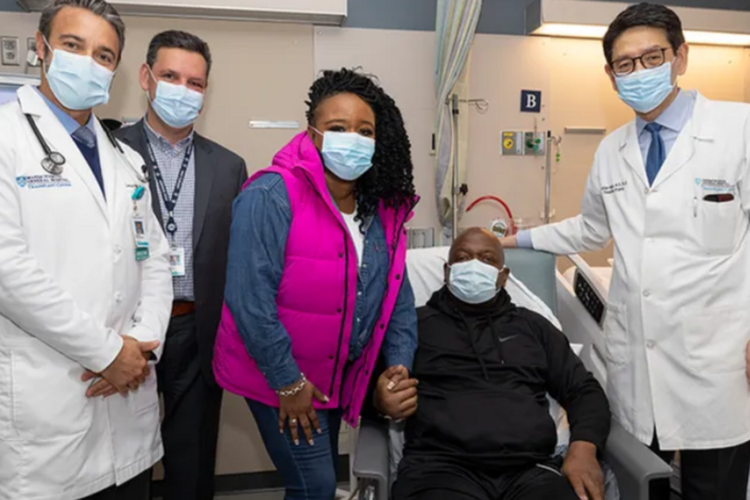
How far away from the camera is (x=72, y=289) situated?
A: 4.21 ft

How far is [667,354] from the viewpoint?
160 centimetres

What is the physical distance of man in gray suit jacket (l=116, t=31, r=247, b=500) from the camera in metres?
1.79

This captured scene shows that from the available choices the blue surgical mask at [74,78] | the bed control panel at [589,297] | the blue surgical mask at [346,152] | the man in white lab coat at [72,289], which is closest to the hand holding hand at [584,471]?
the bed control panel at [589,297]

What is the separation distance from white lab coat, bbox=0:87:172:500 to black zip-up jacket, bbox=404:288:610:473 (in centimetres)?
88

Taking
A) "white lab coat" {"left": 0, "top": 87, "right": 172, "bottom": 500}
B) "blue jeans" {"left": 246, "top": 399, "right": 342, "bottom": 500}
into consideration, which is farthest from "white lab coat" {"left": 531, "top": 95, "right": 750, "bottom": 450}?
"white lab coat" {"left": 0, "top": 87, "right": 172, "bottom": 500}

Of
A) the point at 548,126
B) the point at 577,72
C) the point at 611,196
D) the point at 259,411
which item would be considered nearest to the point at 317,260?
the point at 259,411

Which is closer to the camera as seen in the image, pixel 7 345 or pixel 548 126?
pixel 7 345

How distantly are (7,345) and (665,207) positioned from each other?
5.68 feet

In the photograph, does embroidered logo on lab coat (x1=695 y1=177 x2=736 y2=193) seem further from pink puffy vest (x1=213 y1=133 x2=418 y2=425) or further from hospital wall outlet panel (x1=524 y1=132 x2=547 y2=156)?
hospital wall outlet panel (x1=524 y1=132 x2=547 y2=156)

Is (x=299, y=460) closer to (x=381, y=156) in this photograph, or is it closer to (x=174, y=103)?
(x=381, y=156)

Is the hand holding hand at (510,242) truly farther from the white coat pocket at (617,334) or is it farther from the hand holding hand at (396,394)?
the hand holding hand at (396,394)

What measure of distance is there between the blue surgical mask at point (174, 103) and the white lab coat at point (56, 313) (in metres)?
0.44

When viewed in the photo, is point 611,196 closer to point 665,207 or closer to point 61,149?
point 665,207

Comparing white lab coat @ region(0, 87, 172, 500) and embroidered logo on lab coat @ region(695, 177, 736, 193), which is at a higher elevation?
embroidered logo on lab coat @ region(695, 177, 736, 193)
